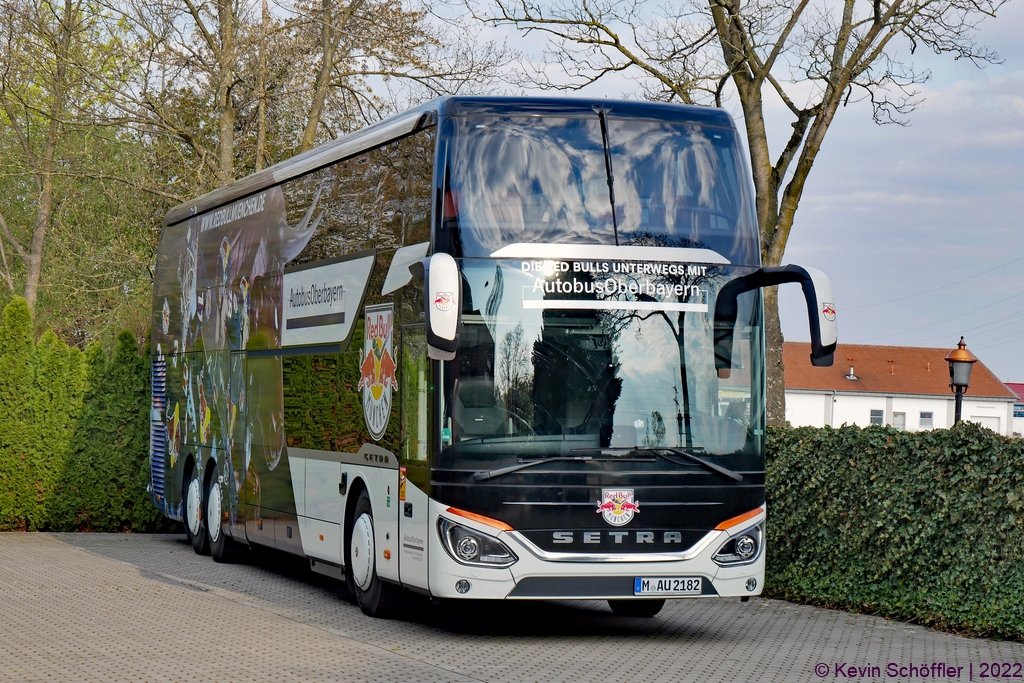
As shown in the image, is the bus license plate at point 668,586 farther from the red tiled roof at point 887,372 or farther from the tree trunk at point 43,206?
the red tiled roof at point 887,372

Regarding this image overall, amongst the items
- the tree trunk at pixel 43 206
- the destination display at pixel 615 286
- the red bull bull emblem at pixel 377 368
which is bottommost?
the red bull bull emblem at pixel 377 368

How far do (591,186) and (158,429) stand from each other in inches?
437

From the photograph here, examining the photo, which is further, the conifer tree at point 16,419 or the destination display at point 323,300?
the conifer tree at point 16,419

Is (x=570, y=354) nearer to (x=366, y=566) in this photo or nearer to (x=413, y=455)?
(x=413, y=455)

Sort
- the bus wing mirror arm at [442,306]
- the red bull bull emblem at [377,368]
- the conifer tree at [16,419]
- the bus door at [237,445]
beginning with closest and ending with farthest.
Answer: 1. the bus wing mirror arm at [442,306]
2. the red bull bull emblem at [377,368]
3. the bus door at [237,445]
4. the conifer tree at [16,419]

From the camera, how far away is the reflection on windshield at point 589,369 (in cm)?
990

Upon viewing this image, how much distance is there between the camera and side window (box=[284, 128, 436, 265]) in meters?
10.7

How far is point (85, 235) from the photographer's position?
32.1 m

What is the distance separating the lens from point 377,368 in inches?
451

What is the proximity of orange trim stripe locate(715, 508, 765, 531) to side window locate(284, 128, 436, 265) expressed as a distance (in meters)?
3.06

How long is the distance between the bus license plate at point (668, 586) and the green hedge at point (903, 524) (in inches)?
97.3

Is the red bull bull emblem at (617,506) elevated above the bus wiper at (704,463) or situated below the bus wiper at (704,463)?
below

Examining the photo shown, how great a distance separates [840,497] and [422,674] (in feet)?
17.6

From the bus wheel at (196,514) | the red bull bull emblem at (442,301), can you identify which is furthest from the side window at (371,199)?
the bus wheel at (196,514)
